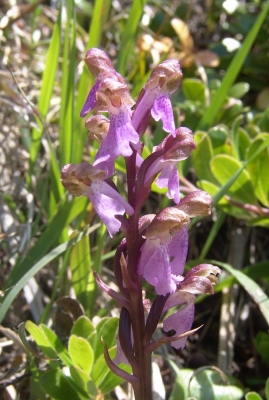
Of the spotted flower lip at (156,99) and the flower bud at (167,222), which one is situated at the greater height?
the spotted flower lip at (156,99)

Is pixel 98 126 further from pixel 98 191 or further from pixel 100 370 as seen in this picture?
pixel 100 370

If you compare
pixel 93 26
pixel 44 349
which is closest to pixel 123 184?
pixel 93 26

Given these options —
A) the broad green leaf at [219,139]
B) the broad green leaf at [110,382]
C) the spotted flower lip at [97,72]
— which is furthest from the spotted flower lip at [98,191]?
the broad green leaf at [219,139]

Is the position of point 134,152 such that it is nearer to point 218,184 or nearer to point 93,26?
point 218,184

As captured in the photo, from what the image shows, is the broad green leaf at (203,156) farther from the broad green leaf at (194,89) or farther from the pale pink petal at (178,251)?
the pale pink petal at (178,251)

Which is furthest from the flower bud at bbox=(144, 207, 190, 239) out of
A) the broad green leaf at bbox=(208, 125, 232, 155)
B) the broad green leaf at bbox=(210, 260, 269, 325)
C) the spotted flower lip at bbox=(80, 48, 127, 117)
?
the broad green leaf at bbox=(208, 125, 232, 155)

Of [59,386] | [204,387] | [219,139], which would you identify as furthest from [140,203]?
[219,139]
